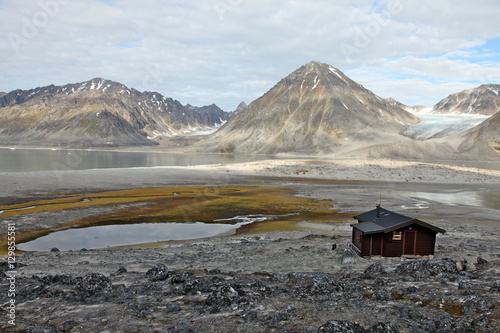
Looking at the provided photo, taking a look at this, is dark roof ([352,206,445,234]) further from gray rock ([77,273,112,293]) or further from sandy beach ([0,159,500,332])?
gray rock ([77,273,112,293])

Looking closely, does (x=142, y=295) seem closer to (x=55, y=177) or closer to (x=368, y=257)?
(x=368, y=257)

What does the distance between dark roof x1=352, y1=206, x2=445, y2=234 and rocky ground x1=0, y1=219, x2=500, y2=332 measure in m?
1.59

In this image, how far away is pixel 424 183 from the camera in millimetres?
70500

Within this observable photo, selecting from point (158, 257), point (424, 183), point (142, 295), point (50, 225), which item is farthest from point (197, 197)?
point (424, 183)

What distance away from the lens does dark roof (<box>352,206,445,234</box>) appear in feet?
63.9

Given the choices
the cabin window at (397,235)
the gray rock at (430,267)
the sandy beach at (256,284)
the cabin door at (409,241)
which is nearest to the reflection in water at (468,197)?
the sandy beach at (256,284)

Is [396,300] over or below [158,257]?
over

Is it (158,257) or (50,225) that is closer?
(158,257)

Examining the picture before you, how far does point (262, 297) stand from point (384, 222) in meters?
10.9

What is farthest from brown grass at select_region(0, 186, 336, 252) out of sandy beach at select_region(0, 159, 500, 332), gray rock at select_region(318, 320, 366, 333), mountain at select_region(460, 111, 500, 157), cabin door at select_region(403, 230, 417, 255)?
mountain at select_region(460, 111, 500, 157)

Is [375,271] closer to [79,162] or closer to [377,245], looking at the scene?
[377,245]

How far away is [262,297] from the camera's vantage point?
39.9 feet

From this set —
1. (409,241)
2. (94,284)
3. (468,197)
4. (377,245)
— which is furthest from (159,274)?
(468,197)

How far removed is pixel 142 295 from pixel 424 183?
67381 millimetres
